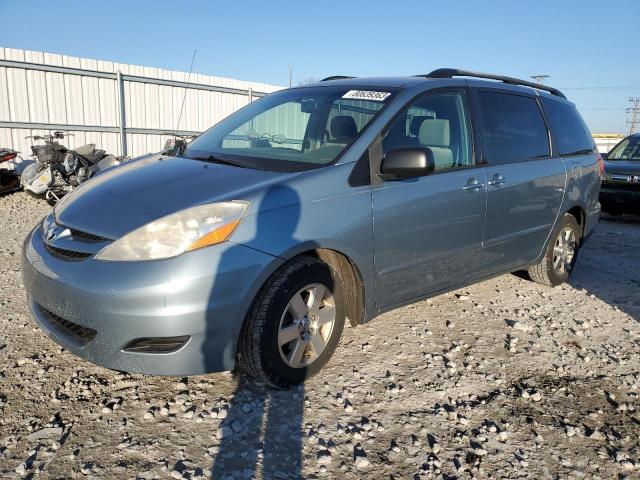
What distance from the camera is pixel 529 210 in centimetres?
419

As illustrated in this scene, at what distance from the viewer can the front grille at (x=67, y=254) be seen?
2478 millimetres

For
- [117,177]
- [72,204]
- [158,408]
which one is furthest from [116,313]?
[117,177]

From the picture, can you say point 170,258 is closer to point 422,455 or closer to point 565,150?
point 422,455

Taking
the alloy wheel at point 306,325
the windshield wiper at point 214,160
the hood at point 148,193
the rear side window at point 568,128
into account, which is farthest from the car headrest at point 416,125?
the rear side window at point 568,128

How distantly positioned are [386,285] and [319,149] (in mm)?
948

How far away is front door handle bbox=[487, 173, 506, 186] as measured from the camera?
12.3 feet

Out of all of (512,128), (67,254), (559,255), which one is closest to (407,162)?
(512,128)

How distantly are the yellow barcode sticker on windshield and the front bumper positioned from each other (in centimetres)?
143

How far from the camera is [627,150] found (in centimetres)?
1005

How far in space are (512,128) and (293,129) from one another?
186cm

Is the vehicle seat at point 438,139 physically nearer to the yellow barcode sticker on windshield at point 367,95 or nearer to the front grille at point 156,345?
the yellow barcode sticker on windshield at point 367,95

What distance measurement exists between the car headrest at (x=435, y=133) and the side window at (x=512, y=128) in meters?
0.39

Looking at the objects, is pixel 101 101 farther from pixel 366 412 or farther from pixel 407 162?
pixel 366 412

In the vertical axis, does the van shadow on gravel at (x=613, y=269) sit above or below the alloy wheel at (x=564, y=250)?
below
